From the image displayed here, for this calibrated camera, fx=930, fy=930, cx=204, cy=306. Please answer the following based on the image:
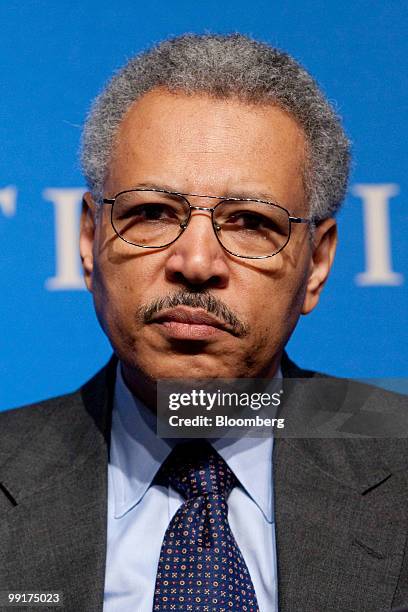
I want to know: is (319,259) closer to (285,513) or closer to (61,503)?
(285,513)

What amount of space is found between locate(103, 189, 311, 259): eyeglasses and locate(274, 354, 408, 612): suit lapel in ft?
1.10

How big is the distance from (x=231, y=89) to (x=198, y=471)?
65cm

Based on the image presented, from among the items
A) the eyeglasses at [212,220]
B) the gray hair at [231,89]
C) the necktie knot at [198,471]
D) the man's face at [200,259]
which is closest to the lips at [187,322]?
the man's face at [200,259]

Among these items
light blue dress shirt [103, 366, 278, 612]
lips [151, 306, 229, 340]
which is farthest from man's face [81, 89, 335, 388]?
light blue dress shirt [103, 366, 278, 612]

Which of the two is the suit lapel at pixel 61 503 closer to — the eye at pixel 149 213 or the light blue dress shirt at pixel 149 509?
the light blue dress shirt at pixel 149 509

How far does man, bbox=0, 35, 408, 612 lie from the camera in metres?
1.48

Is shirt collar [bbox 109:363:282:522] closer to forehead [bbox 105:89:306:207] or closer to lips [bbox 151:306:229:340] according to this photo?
lips [bbox 151:306:229:340]

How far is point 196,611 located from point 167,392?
36cm

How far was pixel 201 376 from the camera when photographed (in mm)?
1511

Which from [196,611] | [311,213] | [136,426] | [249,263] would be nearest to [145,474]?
[136,426]

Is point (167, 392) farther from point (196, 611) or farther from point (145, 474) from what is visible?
point (196, 611)

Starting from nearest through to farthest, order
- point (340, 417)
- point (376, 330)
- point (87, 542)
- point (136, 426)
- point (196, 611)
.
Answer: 1. point (196, 611)
2. point (87, 542)
3. point (136, 426)
4. point (340, 417)
5. point (376, 330)

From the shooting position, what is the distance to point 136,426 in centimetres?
166

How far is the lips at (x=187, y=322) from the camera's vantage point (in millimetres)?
1476
